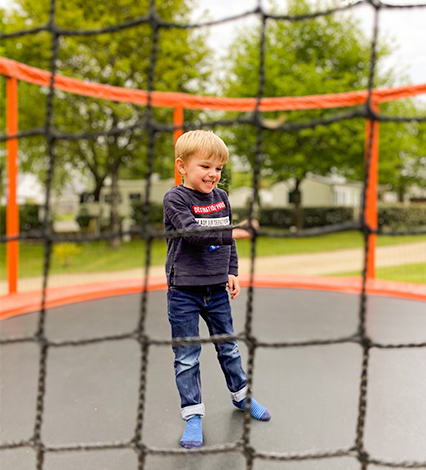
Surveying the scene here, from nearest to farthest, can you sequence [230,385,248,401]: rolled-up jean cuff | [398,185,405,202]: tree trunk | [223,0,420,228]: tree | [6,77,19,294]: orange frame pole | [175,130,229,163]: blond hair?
[175,130,229,163]: blond hair, [230,385,248,401]: rolled-up jean cuff, [6,77,19,294]: orange frame pole, [223,0,420,228]: tree, [398,185,405,202]: tree trunk

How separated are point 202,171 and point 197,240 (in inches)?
4.9

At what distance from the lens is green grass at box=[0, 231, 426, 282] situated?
5.05m

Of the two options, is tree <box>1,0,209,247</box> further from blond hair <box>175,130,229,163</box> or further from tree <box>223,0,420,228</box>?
blond hair <box>175,130,229,163</box>

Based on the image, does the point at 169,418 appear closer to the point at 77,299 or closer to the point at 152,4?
the point at 152,4

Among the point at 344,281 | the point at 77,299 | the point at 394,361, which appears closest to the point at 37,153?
the point at 77,299

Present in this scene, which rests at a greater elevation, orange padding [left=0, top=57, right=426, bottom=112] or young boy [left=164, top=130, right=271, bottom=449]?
orange padding [left=0, top=57, right=426, bottom=112]

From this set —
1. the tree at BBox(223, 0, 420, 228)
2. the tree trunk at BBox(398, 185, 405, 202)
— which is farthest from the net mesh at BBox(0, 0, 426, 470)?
the tree trunk at BBox(398, 185, 405, 202)

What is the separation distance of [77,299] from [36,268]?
9.50 ft

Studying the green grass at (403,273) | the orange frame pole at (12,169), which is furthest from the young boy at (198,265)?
the green grass at (403,273)

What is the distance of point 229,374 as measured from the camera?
3.10 ft

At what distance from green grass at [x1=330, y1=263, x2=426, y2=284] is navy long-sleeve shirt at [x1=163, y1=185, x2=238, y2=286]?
3.60m

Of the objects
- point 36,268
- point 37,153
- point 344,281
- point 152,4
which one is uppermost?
point 37,153

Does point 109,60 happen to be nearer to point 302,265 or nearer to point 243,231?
point 302,265

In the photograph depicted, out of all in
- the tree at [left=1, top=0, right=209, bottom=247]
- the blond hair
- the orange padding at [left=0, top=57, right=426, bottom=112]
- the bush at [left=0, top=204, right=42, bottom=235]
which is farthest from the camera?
the bush at [left=0, top=204, right=42, bottom=235]
